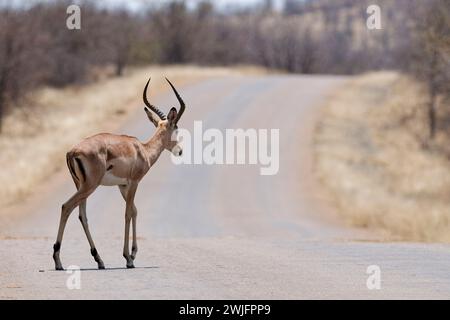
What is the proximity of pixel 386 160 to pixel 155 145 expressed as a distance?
26814mm

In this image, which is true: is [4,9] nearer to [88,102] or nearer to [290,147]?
[88,102]

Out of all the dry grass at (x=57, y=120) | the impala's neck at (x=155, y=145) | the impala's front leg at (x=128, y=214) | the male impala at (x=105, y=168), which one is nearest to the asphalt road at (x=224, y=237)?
the impala's front leg at (x=128, y=214)

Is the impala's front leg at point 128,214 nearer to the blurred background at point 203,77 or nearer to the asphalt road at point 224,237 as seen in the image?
the asphalt road at point 224,237

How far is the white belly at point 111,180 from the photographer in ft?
43.7

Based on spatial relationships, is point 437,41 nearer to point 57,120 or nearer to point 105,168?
point 57,120

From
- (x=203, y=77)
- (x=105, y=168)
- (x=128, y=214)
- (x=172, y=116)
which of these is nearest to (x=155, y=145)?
(x=172, y=116)

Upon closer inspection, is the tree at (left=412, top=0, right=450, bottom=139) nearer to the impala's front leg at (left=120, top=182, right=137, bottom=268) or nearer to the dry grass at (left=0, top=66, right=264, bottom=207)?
the dry grass at (left=0, top=66, right=264, bottom=207)

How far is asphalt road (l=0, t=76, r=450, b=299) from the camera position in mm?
11516

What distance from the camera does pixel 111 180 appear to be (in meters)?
13.4

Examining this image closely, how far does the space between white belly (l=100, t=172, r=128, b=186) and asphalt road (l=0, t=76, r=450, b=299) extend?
1.07 metres

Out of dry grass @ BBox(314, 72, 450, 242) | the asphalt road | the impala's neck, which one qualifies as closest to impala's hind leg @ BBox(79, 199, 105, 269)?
the asphalt road

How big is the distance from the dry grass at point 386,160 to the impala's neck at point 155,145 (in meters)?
9.14
